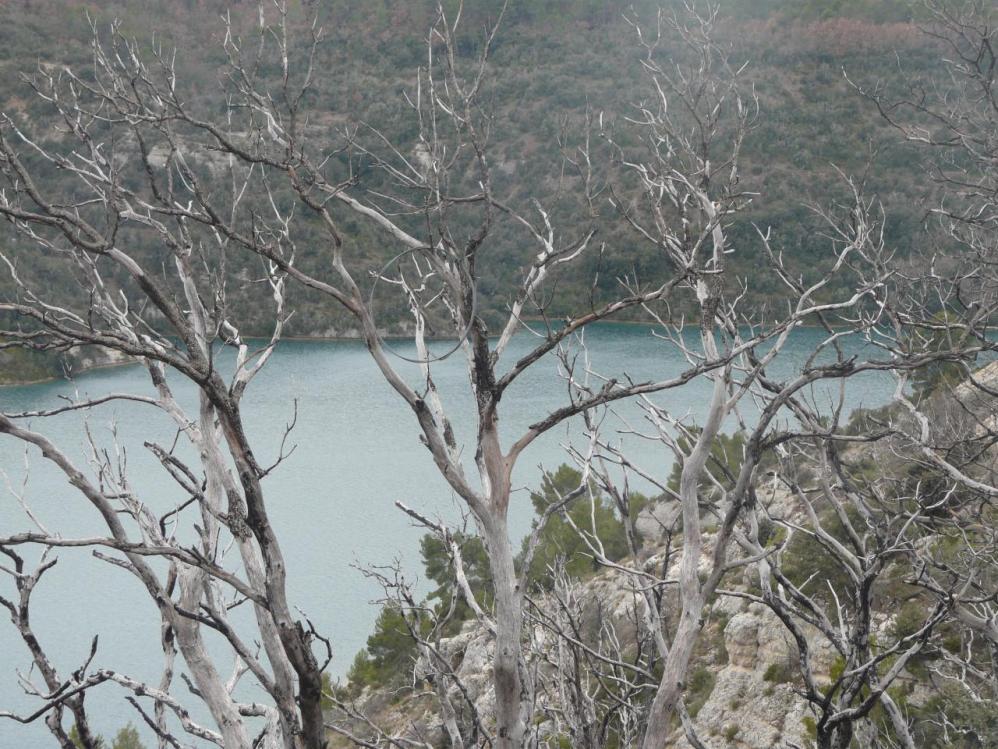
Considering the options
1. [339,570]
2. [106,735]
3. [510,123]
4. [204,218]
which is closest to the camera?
[204,218]

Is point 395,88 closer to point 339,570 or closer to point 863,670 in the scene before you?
point 339,570

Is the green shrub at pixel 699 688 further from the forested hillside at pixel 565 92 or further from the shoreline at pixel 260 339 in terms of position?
the forested hillside at pixel 565 92

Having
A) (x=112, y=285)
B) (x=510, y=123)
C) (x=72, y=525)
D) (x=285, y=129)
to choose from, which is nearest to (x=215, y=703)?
(x=285, y=129)

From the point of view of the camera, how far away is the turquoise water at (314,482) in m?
16.9

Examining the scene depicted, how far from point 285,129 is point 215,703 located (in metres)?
2.09

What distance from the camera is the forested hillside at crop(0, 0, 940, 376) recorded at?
37469 mm

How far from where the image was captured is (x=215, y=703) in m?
3.48

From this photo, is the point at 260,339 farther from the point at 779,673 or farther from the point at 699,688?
the point at 779,673

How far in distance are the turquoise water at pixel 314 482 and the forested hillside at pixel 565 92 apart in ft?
13.3

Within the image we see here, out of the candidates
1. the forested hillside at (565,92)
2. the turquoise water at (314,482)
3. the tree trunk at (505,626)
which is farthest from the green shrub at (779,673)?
the forested hillside at (565,92)

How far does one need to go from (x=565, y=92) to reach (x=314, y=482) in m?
36.7

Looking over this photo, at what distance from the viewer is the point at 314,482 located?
23.8 m

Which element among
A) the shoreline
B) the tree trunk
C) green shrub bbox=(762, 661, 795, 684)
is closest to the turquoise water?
the shoreline

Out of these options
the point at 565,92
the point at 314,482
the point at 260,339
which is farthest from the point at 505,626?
the point at 565,92
